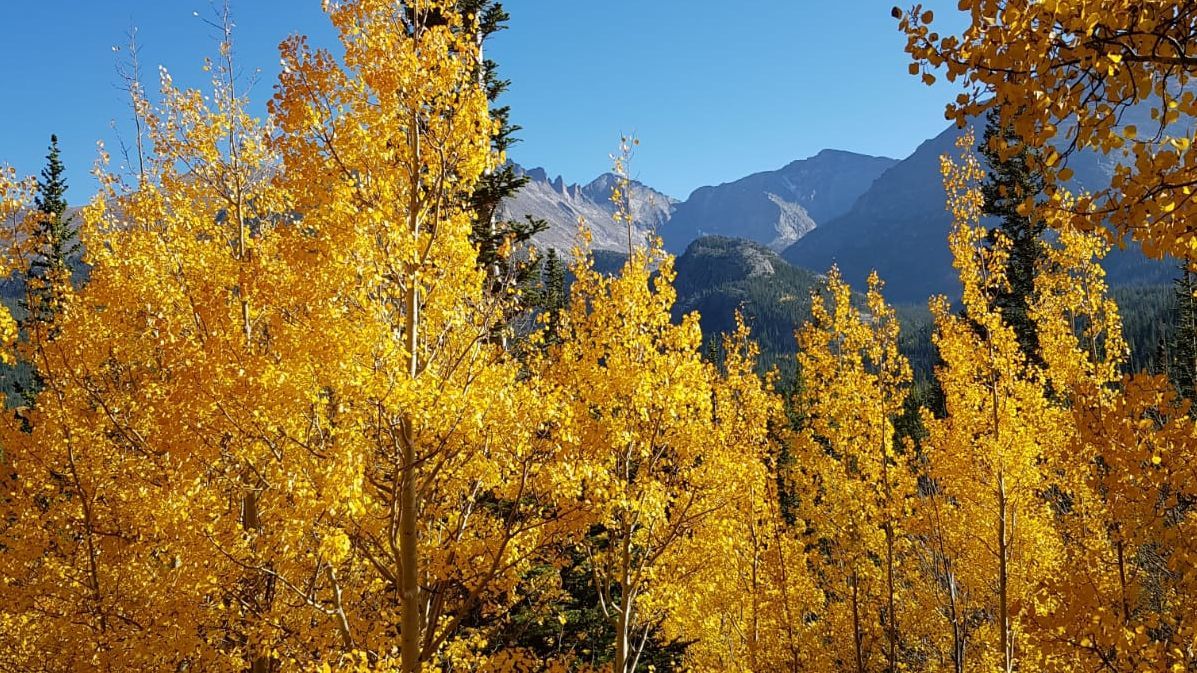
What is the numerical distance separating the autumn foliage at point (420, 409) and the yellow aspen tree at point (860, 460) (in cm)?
18

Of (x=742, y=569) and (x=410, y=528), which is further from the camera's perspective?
(x=742, y=569)

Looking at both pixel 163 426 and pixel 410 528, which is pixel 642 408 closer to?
pixel 410 528

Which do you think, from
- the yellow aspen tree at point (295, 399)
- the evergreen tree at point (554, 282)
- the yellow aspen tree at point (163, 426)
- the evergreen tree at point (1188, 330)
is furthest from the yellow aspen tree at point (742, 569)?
the evergreen tree at point (1188, 330)

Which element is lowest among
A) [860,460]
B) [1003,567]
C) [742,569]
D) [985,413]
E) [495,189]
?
[742,569]

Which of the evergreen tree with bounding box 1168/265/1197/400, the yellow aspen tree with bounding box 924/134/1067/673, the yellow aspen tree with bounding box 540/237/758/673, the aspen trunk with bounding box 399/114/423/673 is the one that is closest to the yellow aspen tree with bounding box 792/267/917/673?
the yellow aspen tree with bounding box 924/134/1067/673

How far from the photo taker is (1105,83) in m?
2.51

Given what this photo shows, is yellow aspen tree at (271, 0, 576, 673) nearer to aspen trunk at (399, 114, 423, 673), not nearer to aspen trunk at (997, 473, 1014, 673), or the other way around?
aspen trunk at (399, 114, 423, 673)

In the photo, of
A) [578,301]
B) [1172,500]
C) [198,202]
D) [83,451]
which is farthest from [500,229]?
[1172,500]

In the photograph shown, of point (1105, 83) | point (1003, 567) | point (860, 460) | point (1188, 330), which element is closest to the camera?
point (1105, 83)

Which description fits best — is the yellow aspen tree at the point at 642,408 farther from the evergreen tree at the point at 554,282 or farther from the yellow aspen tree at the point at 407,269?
Result: the evergreen tree at the point at 554,282

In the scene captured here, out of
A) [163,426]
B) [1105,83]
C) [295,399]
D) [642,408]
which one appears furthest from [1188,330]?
[163,426]

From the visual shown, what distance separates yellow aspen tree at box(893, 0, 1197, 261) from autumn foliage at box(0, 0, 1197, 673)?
0.06ft

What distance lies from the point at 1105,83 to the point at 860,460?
38.9ft

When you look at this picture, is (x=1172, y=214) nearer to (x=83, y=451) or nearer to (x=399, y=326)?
(x=399, y=326)
